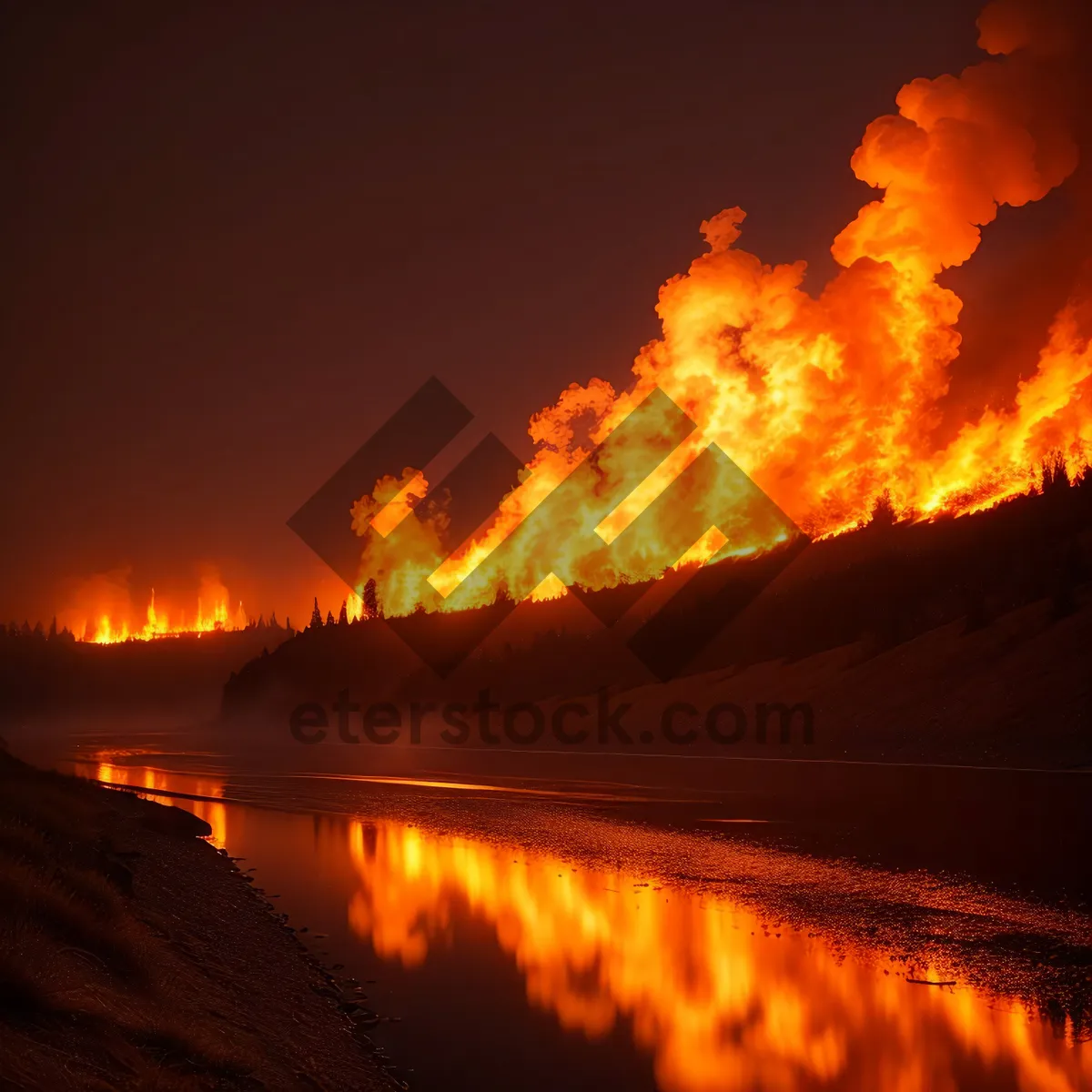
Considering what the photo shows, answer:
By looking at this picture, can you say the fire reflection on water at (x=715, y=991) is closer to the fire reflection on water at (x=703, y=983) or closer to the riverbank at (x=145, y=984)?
the fire reflection on water at (x=703, y=983)

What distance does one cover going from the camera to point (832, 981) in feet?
46.1

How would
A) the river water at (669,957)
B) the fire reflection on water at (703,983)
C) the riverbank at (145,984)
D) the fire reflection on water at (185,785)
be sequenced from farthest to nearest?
the fire reflection on water at (185,785) → the river water at (669,957) → the fire reflection on water at (703,983) → the riverbank at (145,984)

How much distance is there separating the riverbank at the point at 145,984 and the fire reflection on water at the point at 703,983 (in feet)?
5.89

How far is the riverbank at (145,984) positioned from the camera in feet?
25.9

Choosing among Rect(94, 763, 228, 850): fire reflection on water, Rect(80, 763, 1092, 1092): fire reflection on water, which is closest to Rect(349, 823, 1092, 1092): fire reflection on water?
Rect(80, 763, 1092, 1092): fire reflection on water

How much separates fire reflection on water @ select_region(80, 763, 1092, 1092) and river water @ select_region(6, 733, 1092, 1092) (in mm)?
40

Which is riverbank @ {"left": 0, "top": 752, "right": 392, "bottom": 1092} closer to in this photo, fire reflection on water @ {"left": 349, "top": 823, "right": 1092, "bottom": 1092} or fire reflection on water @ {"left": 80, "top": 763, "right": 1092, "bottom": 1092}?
fire reflection on water @ {"left": 80, "top": 763, "right": 1092, "bottom": 1092}

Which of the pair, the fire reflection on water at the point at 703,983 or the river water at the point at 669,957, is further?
the river water at the point at 669,957

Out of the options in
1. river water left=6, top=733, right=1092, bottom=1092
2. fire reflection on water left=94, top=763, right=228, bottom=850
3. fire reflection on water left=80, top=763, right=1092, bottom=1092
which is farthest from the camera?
fire reflection on water left=94, top=763, right=228, bottom=850

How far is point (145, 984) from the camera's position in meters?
10.5

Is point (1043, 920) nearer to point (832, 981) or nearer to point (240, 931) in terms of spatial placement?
point (832, 981)

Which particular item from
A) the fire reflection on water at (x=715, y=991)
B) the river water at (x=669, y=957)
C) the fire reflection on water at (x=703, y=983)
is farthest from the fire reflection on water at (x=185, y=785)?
the fire reflection on water at (x=715, y=991)

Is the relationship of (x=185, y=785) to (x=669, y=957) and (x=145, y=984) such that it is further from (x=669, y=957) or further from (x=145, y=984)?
(x=145, y=984)

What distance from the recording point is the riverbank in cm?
790
